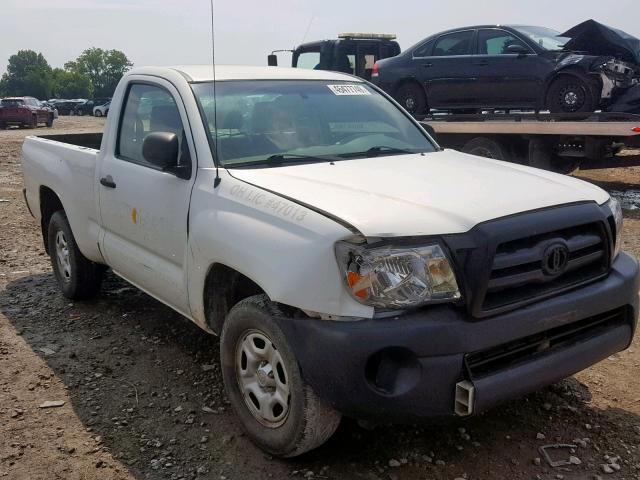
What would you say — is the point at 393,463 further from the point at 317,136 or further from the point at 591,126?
the point at 591,126

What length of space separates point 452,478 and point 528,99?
27.6 ft

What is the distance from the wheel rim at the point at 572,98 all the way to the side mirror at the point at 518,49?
2.70 feet

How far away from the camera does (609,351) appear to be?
3059 mm

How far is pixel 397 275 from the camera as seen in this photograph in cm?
258

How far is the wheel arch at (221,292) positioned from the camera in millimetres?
3297

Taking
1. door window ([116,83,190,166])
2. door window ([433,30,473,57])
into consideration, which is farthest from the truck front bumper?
door window ([433,30,473,57])

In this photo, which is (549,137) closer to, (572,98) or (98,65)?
(572,98)

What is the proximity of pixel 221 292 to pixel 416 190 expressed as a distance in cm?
112

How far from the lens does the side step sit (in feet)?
8.34

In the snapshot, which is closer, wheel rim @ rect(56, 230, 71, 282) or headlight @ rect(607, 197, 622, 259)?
headlight @ rect(607, 197, 622, 259)

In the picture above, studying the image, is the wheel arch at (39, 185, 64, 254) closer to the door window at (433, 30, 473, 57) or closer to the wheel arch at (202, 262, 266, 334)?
the wheel arch at (202, 262, 266, 334)

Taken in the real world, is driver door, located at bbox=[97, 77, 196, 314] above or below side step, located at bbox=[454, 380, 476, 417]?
above

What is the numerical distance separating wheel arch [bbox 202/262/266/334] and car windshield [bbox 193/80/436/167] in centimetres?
57

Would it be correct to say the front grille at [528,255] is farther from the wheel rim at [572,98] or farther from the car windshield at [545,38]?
the car windshield at [545,38]
